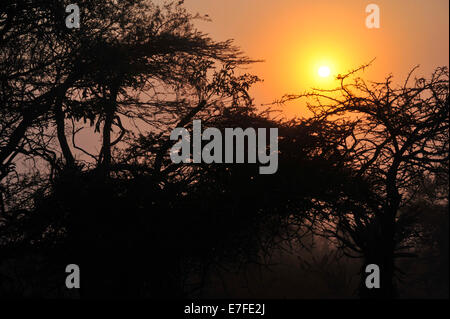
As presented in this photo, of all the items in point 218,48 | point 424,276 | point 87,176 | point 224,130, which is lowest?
point 424,276

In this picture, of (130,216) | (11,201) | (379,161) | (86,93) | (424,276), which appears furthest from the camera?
(424,276)

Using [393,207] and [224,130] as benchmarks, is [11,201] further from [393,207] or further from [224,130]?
[393,207]

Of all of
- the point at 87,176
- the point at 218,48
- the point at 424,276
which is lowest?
the point at 424,276

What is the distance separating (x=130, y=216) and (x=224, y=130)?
7.64ft

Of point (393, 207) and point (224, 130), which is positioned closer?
point (224, 130)

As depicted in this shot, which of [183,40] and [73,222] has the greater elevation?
[183,40]

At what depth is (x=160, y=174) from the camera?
403 inches

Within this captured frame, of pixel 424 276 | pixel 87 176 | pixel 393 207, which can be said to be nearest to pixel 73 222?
pixel 87 176

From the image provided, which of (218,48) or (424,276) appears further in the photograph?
(424,276)

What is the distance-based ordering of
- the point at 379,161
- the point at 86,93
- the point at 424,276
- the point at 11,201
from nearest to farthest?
the point at 379,161 < the point at 11,201 < the point at 86,93 < the point at 424,276
